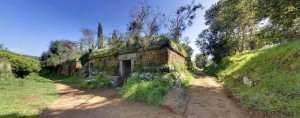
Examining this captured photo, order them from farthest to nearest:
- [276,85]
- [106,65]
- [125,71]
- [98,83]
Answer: [106,65] → [125,71] → [98,83] → [276,85]

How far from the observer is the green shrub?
669 cm

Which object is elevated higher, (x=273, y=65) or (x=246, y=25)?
(x=246, y=25)

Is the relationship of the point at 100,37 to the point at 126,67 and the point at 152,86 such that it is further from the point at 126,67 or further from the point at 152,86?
the point at 152,86

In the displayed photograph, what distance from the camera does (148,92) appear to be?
7133mm

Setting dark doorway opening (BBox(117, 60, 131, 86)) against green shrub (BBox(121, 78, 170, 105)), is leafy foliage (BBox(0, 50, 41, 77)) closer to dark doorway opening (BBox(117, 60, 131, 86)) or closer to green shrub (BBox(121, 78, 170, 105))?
dark doorway opening (BBox(117, 60, 131, 86))

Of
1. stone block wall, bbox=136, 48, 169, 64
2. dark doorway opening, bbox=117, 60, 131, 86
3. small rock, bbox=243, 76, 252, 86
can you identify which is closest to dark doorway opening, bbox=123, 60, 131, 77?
dark doorway opening, bbox=117, 60, 131, 86

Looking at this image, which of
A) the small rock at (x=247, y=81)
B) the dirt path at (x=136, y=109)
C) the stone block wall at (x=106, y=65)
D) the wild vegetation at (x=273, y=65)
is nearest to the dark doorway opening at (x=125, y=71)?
the stone block wall at (x=106, y=65)

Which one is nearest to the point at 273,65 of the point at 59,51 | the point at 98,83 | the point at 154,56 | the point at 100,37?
the point at 154,56

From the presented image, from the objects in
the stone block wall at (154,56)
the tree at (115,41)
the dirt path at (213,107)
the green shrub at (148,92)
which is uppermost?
the tree at (115,41)

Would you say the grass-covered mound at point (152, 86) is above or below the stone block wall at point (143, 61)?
below

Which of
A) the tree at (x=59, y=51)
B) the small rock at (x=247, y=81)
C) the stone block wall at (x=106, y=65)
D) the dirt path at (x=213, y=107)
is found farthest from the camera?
the tree at (x=59, y=51)

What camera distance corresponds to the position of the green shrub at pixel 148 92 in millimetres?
6685

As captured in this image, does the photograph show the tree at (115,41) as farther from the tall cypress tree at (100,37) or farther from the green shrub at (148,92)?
the tall cypress tree at (100,37)

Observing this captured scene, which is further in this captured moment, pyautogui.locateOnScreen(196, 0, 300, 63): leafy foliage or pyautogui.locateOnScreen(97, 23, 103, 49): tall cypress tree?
pyautogui.locateOnScreen(97, 23, 103, 49): tall cypress tree
